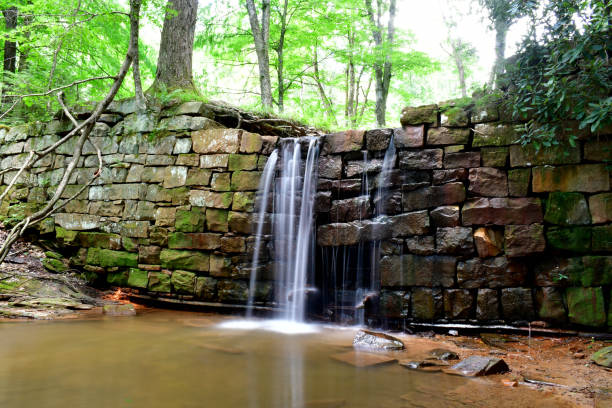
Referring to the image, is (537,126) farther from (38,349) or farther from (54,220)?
(54,220)

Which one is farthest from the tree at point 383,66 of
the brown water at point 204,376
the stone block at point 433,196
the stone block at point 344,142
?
the brown water at point 204,376

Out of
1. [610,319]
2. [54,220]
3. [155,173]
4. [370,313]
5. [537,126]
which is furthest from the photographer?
[54,220]

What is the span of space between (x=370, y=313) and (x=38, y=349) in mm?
3494

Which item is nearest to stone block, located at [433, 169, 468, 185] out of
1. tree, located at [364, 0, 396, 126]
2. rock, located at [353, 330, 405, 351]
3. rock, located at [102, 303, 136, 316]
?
rock, located at [353, 330, 405, 351]

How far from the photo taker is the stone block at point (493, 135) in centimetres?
454

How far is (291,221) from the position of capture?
17.8 feet

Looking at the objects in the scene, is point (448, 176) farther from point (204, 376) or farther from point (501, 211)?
point (204, 376)

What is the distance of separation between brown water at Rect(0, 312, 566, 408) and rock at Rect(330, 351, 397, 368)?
0.09 meters

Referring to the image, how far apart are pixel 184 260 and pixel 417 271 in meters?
3.30

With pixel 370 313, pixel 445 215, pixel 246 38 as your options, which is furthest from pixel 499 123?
pixel 246 38

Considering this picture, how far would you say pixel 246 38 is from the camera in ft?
34.2

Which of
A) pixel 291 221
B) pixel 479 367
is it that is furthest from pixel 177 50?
pixel 479 367

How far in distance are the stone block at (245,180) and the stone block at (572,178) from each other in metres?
3.50

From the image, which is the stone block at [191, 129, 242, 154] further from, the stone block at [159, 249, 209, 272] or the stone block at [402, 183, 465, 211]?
the stone block at [402, 183, 465, 211]
